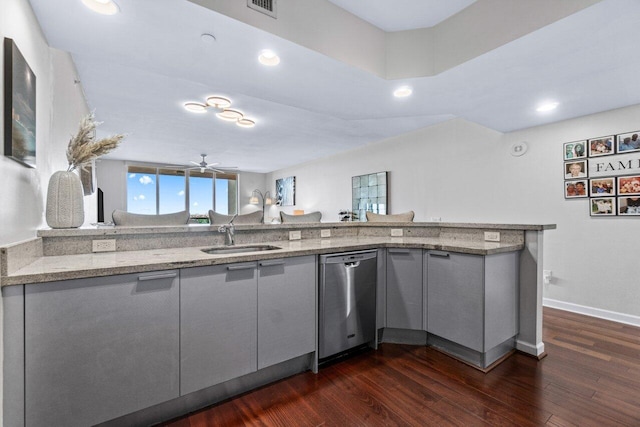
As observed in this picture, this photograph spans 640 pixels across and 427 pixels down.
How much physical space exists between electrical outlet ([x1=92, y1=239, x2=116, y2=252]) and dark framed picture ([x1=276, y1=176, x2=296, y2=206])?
22.2ft

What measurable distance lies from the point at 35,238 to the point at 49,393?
75 cm

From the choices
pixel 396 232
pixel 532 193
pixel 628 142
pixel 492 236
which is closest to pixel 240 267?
pixel 396 232

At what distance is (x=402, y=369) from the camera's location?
6.66 ft

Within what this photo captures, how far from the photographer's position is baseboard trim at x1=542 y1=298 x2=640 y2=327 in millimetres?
2953

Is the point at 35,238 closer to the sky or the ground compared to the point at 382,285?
closer to the sky

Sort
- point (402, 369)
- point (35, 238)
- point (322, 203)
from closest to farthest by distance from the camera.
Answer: point (35, 238) → point (402, 369) → point (322, 203)

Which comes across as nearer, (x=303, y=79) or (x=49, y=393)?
(x=49, y=393)

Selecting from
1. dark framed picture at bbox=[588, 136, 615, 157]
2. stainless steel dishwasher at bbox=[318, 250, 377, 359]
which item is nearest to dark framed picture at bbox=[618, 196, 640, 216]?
dark framed picture at bbox=[588, 136, 615, 157]

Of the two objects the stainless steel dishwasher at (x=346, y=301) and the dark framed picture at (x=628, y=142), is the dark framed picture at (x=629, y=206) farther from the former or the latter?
the stainless steel dishwasher at (x=346, y=301)

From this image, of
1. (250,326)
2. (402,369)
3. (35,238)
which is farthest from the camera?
(402,369)

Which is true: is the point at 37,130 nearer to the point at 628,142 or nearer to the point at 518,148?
the point at 518,148

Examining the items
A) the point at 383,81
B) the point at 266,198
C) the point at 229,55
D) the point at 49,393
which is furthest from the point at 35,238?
the point at 266,198

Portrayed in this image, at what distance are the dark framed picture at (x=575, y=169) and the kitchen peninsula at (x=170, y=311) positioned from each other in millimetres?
1754

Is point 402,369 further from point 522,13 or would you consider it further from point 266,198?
point 266,198
